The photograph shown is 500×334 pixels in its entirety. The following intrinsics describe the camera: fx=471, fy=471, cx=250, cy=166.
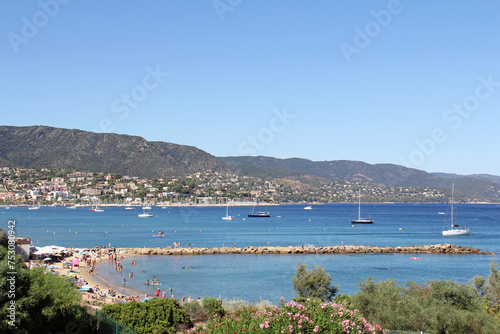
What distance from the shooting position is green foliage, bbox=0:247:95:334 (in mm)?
10094

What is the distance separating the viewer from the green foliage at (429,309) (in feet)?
43.0

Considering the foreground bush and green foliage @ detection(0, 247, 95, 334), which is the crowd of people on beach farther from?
the foreground bush

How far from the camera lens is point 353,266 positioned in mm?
41469

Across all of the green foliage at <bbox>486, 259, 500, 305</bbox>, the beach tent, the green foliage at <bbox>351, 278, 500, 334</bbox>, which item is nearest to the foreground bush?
the green foliage at <bbox>351, 278, 500, 334</bbox>

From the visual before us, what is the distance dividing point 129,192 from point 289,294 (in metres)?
159

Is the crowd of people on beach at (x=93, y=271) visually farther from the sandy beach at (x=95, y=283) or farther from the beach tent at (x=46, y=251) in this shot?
the beach tent at (x=46, y=251)

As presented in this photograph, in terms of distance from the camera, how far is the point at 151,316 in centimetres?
1523

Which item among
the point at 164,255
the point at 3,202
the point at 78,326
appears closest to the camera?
the point at 78,326

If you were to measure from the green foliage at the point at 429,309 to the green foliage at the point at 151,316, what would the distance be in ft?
19.2

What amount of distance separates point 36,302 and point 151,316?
16.8 feet

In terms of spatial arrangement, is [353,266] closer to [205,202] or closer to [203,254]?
[203,254]

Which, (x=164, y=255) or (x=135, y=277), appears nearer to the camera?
(x=135, y=277)

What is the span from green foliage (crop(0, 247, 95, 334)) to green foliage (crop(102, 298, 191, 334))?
187cm

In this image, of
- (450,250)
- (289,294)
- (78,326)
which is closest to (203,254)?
(289,294)
